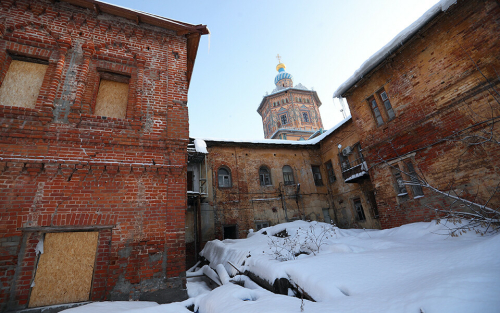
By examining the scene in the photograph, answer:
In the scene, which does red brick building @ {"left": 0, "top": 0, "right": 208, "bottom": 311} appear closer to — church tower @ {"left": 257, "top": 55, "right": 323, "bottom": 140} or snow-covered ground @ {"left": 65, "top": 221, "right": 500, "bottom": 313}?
snow-covered ground @ {"left": 65, "top": 221, "right": 500, "bottom": 313}

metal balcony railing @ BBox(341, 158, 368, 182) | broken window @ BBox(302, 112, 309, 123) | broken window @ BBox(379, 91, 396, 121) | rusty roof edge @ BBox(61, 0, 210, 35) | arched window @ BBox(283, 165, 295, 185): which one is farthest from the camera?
broken window @ BBox(302, 112, 309, 123)

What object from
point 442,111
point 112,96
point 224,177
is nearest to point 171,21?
point 112,96

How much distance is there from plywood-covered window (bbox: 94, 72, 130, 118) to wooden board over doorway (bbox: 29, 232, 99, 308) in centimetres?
282

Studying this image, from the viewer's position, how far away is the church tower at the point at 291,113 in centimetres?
3169

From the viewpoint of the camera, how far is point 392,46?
321 inches

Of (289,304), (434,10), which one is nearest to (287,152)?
(434,10)

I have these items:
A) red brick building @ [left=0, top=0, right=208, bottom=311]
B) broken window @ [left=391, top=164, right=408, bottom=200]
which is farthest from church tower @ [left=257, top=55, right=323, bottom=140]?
red brick building @ [left=0, top=0, right=208, bottom=311]

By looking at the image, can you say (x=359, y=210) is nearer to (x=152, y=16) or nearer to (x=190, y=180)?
(x=190, y=180)

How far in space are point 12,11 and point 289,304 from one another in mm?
8364

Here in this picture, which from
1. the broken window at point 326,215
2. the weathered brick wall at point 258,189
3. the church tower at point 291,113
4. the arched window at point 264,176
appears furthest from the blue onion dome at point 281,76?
the broken window at point 326,215

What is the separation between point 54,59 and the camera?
5215 mm

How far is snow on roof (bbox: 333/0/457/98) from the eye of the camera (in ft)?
22.3

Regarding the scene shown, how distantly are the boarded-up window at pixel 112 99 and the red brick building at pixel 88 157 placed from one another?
30 millimetres

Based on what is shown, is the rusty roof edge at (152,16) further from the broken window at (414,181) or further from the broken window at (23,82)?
the broken window at (414,181)
